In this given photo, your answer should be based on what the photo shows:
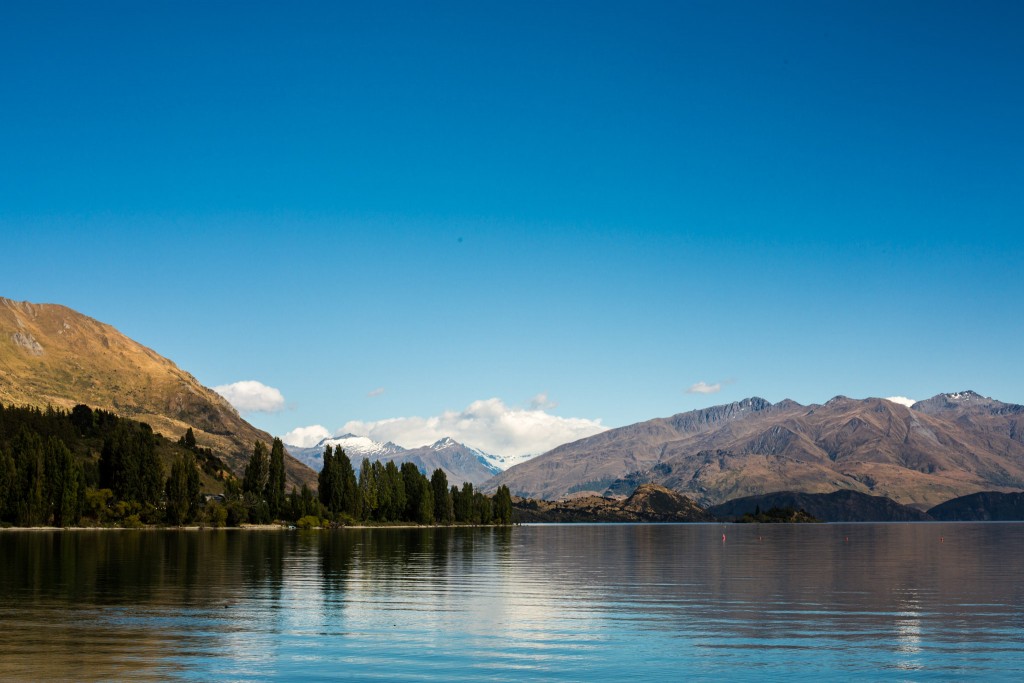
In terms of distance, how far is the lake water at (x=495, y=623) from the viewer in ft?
138

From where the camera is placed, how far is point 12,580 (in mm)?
80875

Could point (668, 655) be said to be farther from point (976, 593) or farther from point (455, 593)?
point (976, 593)

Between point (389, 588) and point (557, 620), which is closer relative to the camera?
point (557, 620)

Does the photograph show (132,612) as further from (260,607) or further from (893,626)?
(893,626)

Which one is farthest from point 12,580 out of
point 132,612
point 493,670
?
point 493,670

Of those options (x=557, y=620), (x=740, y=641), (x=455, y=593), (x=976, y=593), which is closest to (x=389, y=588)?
(x=455, y=593)

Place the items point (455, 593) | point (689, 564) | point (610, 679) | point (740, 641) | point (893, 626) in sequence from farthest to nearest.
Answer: point (689, 564) < point (455, 593) < point (893, 626) < point (740, 641) < point (610, 679)

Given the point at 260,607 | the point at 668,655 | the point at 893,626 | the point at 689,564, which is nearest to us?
the point at 668,655

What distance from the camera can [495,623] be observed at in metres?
58.0

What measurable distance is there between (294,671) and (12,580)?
52.1m

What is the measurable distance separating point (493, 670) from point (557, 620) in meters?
18.3

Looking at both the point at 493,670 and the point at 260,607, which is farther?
the point at 260,607

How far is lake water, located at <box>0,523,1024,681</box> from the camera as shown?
138ft

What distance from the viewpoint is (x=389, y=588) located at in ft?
263
